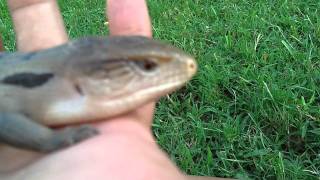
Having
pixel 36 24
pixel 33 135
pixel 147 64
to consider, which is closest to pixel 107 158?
pixel 33 135

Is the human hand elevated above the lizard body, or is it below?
below

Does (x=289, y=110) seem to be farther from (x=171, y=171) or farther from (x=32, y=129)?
(x=32, y=129)

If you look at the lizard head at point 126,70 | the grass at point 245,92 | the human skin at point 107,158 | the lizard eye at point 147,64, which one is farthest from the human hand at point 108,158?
the grass at point 245,92

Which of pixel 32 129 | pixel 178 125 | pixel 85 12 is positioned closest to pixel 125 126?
pixel 32 129

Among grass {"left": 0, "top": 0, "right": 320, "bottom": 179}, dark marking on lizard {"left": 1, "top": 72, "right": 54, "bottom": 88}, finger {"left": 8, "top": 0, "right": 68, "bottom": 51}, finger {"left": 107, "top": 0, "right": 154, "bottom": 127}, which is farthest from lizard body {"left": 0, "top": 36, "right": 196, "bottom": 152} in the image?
grass {"left": 0, "top": 0, "right": 320, "bottom": 179}

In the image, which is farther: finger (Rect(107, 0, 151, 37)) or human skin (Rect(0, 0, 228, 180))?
finger (Rect(107, 0, 151, 37))

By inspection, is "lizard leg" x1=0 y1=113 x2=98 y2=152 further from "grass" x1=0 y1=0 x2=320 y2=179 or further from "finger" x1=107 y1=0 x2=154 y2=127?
"grass" x1=0 y1=0 x2=320 y2=179

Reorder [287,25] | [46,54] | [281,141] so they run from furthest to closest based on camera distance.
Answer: [287,25], [281,141], [46,54]
